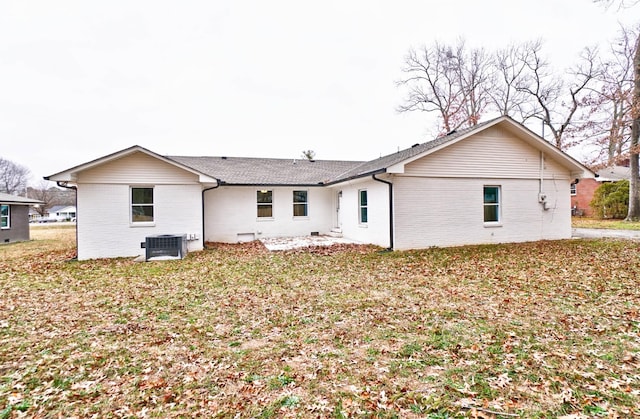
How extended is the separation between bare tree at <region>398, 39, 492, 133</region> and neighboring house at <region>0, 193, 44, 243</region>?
2797 centimetres

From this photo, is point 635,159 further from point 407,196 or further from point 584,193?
point 407,196

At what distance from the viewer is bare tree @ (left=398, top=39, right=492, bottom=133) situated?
85.8 ft

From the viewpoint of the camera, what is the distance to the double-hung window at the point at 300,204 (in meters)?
14.9

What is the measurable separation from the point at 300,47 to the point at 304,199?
357 inches

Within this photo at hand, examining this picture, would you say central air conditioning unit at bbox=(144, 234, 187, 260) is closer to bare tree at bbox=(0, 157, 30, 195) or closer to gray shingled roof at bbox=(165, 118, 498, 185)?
gray shingled roof at bbox=(165, 118, 498, 185)

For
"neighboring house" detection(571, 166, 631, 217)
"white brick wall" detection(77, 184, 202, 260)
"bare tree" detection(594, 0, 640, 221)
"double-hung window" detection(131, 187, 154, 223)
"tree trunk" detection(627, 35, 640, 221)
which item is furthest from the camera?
"neighboring house" detection(571, 166, 631, 217)

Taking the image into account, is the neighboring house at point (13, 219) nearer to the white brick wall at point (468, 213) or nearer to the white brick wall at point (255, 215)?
the white brick wall at point (255, 215)

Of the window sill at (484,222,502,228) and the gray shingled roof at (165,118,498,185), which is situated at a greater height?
Result: the gray shingled roof at (165,118,498,185)

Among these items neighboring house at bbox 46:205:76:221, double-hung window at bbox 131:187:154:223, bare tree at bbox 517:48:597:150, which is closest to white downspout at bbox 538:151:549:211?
double-hung window at bbox 131:187:154:223

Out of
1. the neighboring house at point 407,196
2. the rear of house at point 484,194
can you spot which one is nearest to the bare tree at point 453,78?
the rear of house at point 484,194

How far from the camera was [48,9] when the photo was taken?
10672mm

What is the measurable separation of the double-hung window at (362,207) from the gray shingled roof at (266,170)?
8.87ft

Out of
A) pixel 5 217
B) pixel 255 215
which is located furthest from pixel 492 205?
pixel 5 217

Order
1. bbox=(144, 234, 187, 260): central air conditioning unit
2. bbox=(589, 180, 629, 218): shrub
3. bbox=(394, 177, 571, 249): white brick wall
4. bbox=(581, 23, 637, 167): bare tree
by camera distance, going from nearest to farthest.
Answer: bbox=(144, 234, 187, 260): central air conditioning unit
bbox=(394, 177, 571, 249): white brick wall
bbox=(581, 23, 637, 167): bare tree
bbox=(589, 180, 629, 218): shrub
